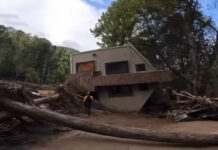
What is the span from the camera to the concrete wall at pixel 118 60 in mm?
17078

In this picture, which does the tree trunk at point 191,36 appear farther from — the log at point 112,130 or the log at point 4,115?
the log at point 4,115

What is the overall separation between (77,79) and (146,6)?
308 inches

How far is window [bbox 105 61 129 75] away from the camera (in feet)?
58.0

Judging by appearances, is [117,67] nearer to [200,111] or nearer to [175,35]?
[175,35]

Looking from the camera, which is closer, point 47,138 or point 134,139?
point 134,139

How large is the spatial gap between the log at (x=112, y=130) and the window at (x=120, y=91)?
9.86 m

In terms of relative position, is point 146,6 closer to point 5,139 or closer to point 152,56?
point 152,56

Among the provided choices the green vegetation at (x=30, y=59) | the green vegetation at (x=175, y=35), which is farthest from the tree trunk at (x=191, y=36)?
the green vegetation at (x=30, y=59)

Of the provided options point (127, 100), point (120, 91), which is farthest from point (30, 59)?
point (127, 100)

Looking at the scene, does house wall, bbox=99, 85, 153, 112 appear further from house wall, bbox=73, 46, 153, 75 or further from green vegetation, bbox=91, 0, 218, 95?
green vegetation, bbox=91, 0, 218, 95

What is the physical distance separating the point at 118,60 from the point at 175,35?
5.93m

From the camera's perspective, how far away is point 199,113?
39.7ft

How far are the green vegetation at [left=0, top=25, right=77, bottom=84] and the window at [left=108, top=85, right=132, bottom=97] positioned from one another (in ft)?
78.6

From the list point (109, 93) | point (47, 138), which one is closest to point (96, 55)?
point (109, 93)
